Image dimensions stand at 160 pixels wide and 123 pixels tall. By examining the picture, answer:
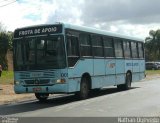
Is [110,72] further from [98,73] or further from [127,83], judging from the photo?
[127,83]

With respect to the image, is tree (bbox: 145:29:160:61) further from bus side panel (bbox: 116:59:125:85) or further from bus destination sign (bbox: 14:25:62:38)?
bus destination sign (bbox: 14:25:62:38)

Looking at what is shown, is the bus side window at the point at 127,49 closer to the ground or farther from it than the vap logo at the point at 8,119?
farther from it

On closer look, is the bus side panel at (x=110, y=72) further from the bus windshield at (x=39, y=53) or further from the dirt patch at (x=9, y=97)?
the bus windshield at (x=39, y=53)

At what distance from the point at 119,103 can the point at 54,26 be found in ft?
13.2

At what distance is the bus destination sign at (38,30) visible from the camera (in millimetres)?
18984

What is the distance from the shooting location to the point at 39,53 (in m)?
19.1

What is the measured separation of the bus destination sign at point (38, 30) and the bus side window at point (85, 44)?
6.09 feet

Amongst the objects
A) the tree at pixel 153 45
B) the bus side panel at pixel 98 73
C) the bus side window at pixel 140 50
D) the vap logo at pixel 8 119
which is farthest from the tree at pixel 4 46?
the tree at pixel 153 45

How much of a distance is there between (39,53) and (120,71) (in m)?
7.55

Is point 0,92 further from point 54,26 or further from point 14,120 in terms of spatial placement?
point 14,120

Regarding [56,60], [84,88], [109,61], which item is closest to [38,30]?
[56,60]

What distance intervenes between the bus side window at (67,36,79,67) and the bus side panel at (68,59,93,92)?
244mm

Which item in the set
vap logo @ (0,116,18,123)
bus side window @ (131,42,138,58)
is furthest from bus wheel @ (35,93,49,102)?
bus side window @ (131,42,138,58)

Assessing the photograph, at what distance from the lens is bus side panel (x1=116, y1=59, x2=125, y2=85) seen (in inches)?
985
